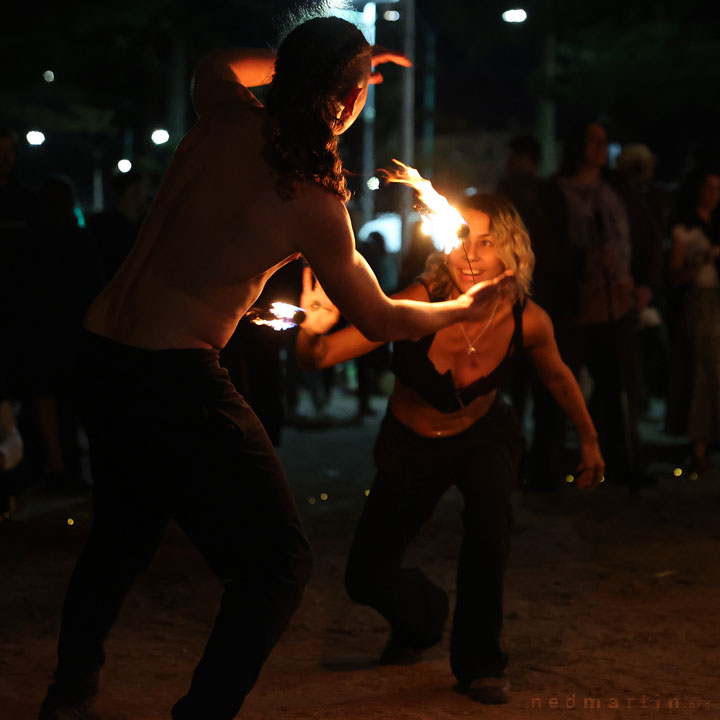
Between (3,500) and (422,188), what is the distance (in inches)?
158

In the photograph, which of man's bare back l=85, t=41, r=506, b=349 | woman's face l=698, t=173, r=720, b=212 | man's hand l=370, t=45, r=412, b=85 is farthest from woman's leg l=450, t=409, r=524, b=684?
woman's face l=698, t=173, r=720, b=212

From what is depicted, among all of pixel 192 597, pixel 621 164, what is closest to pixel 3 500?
pixel 192 597

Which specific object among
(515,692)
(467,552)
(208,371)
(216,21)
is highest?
(216,21)

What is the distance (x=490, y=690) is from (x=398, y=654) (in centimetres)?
55

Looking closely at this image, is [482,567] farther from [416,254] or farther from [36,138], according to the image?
[36,138]

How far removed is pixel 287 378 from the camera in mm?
13055

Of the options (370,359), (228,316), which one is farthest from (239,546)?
(370,359)

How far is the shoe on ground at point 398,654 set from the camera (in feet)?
15.9

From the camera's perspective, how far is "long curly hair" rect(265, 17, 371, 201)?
10.8 feet

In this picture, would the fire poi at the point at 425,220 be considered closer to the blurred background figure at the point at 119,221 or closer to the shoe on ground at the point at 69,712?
the shoe on ground at the point at 69,712

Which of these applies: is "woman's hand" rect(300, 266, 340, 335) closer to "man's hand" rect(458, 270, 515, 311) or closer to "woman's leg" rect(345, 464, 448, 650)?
"man's hand" rect(458, 270, 515, 311)

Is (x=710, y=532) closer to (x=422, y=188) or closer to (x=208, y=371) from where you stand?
(x=422, y=188)

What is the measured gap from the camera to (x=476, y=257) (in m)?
4.81

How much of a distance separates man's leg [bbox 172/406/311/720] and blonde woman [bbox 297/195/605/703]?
1.09m
